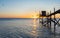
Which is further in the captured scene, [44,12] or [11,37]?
[44,12]

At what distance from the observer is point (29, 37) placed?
2967 cm

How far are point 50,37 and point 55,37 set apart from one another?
1.04m

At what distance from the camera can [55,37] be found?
28.9 m

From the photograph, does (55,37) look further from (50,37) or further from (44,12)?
(44,12)

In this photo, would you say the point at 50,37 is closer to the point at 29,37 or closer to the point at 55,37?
the point at 55,37

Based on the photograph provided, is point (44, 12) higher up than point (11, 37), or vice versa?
point (44, 12)

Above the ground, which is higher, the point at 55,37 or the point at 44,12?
the point at 44,12

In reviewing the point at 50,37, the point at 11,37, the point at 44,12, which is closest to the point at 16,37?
the point at 11,37

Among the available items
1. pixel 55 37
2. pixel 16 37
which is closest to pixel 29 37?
pixel 16 37

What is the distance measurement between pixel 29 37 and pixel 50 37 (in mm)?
4462

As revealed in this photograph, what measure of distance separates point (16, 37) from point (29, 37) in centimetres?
281

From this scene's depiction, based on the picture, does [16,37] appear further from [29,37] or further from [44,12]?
[44,12]

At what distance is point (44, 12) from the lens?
2453 inches

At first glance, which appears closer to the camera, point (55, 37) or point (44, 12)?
point (55, 37)
